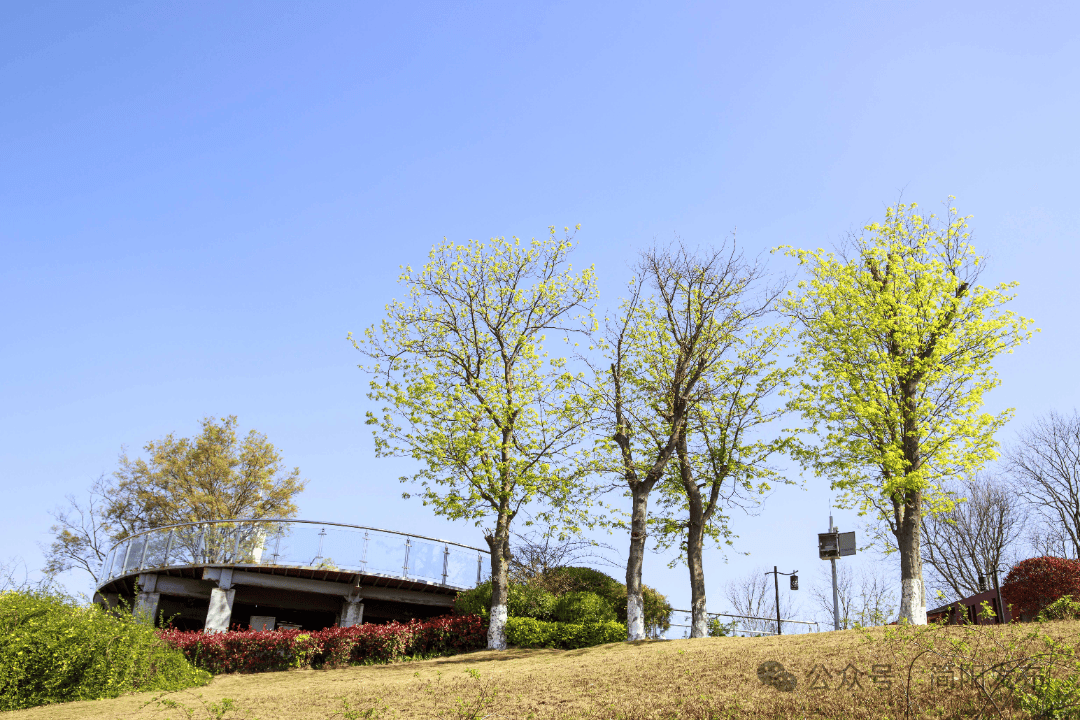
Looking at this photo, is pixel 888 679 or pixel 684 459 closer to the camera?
pixel 888 679

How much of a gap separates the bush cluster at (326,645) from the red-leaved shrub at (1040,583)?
13.4m

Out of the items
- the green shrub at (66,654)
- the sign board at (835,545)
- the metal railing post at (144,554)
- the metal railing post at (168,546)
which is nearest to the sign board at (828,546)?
the sign board at (835,545)

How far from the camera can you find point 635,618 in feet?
52.8

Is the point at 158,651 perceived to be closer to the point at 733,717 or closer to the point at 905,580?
the point at 733,717

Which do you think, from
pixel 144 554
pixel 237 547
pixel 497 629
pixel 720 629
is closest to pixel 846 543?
pixel 720 629

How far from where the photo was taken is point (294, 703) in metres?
12.2

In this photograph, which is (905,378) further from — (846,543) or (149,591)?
(149,591)

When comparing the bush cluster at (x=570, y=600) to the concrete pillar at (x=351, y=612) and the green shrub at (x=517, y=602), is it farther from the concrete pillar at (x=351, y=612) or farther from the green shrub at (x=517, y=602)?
the concrete pillar at (x=351, y=612)

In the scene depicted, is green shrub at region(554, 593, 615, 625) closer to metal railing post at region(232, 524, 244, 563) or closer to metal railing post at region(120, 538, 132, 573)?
metal railing post at region(232, 524, 244, 563)

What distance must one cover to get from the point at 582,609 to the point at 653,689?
7682 millimetres

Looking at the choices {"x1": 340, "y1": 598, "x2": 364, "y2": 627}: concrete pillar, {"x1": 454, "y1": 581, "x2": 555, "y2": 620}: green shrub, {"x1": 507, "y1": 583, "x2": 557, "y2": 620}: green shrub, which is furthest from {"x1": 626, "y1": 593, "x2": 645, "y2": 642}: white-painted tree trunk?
{"x1": 340, "y1": 598, "x2": 364, "y2": 627}: concrete pillar

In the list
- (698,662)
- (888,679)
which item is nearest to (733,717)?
(888,679)

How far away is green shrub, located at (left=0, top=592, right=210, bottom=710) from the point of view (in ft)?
43.4

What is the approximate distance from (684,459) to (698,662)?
310 inches
